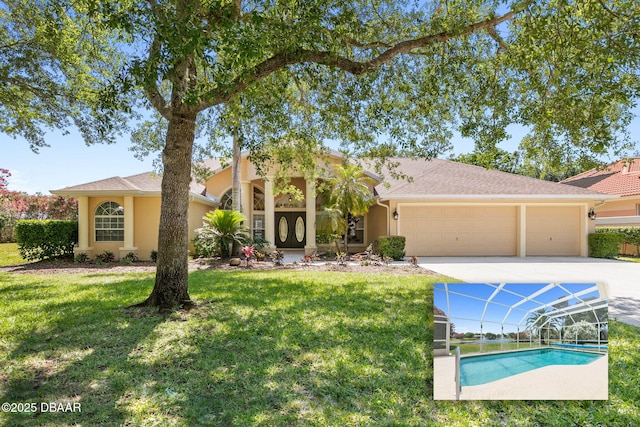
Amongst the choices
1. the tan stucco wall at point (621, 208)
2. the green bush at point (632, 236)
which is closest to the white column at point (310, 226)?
the green bush at point (632, 236)

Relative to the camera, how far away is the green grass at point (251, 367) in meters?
2.96

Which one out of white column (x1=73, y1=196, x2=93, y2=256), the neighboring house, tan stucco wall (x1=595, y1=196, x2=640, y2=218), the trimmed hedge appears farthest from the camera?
tan stucco wall (x1=595, y1=196, x2=640, y2=218)

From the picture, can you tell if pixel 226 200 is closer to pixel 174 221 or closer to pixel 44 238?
pixel 44 238

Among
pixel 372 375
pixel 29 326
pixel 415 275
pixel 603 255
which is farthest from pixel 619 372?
pixel 603 255

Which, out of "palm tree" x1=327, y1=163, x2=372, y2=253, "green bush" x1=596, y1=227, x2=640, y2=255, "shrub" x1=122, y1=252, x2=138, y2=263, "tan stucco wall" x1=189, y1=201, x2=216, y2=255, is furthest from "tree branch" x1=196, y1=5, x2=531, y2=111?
"green bush" x1=596, y1=227, x2=640, y2=255

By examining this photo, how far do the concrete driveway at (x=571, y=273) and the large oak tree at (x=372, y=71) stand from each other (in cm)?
330

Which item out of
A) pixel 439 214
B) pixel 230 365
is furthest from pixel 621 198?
pixel 230 365

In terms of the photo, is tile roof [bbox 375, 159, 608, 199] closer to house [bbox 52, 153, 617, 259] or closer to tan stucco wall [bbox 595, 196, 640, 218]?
house [bbox 52, 153, 617, 259]

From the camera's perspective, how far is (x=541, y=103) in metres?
6.69

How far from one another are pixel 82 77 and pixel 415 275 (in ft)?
33.7

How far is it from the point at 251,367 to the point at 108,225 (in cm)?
1380

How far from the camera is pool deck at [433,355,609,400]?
262cm

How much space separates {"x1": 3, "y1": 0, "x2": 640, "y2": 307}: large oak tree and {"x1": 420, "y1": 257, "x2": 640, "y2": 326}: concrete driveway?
3301 mm

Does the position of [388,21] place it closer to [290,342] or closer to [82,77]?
[290,342]
